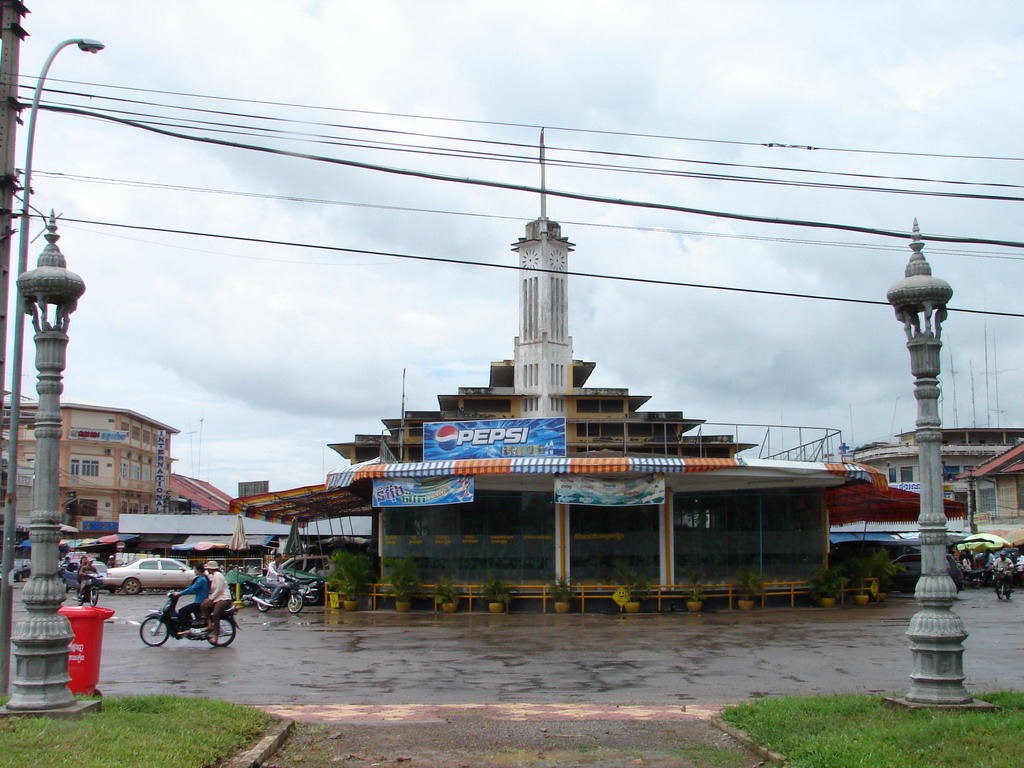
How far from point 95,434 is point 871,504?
6674 centimetres

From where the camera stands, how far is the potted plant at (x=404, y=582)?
88.7 ft

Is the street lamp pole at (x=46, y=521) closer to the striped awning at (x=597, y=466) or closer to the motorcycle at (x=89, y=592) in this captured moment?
the striped awning at (x=597, y=466)

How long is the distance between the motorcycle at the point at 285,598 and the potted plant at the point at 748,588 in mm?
12245

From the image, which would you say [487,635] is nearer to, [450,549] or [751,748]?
[450,549]

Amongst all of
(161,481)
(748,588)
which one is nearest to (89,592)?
(748,588)

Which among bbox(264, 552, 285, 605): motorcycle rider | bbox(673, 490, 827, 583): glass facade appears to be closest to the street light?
bbox(264, 552, 285, 605): motorcycle rider

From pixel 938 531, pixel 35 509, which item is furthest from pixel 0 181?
pixel 938 531

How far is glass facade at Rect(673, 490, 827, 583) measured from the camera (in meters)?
27.7

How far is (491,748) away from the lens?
29.8ft

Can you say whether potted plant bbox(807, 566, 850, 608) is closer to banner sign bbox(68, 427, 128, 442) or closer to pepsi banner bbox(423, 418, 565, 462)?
pepsi banner bbox(423, 418, 565, 462)

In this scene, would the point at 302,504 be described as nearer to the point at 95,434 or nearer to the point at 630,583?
the point at 630,583

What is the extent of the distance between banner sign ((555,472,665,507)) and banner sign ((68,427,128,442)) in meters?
65.4

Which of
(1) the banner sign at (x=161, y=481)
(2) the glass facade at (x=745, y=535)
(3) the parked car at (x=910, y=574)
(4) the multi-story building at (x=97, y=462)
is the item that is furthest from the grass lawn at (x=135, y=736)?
(1) the banner sign at (x=161, y=481)

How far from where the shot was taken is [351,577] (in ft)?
91.3
